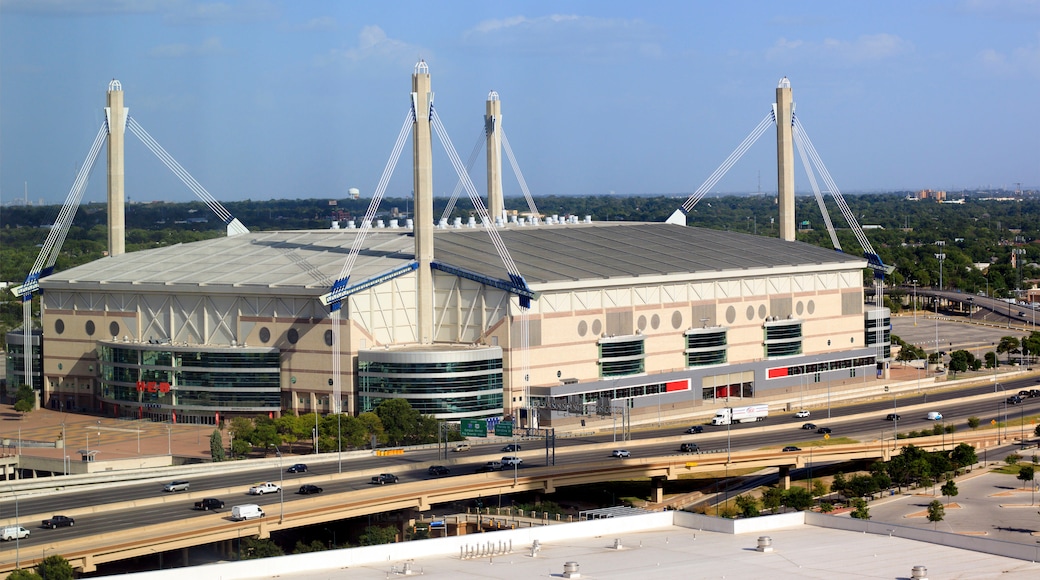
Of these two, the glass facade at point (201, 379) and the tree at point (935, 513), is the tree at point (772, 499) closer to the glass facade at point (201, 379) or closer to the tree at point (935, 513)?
the tree at point (935, 513)

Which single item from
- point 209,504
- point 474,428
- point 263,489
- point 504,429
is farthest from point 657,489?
point 209,504

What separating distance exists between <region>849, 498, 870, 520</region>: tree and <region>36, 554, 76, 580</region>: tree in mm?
37090

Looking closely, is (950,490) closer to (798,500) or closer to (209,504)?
(798,500)

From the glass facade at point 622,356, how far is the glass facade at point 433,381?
9.99 meters

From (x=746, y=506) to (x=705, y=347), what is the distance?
39915 millimetres

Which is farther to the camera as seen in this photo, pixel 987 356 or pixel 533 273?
pixel 987 356

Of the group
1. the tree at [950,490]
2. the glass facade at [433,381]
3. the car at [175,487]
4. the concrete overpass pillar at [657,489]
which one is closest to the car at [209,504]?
the car at [175,487]

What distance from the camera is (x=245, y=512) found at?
253 feet

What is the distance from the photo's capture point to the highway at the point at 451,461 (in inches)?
3108

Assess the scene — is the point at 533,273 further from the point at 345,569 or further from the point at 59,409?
the point at 345,569

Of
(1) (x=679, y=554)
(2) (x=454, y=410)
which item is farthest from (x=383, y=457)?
(1) (x=679, y=554)

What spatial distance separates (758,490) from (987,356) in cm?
6457

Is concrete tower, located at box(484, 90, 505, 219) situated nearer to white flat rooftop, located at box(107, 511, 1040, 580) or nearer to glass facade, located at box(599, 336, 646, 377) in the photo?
glass facade, located at box(599, 336, 646, 377)

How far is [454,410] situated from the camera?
11112cm
